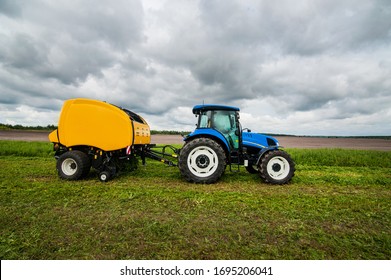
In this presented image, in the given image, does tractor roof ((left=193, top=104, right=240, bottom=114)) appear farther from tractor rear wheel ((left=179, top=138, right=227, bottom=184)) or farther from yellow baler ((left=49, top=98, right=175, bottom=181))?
yellow baler ((left=49, top=98, right=175, bottom=181))

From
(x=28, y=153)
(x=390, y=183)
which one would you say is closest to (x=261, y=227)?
(x=390, y=183)

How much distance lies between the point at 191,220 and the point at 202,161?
9.45 feet

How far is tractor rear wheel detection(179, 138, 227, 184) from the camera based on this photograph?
6035 millimetres

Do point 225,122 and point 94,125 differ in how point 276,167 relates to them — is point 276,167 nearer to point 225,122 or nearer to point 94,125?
point 225,122

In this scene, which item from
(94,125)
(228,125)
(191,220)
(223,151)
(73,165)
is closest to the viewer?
(191,220)

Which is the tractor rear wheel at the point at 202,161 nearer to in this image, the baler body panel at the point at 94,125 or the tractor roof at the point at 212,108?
the tractor roof at the point at 212,108

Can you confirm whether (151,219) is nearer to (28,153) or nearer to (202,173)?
(202,173)

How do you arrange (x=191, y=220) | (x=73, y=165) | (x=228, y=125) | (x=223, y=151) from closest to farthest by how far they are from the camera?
(x=191, y=220)
(x=223, y=151)
(x=73, y=165)
(x=228, y=125)

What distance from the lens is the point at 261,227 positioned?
323 centimetres

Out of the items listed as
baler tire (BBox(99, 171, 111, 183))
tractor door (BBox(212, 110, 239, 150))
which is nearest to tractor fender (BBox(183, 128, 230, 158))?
tractor door (BBox(212, 110, 239, 150))

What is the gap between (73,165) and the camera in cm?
637

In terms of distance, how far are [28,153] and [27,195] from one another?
960 centimetres

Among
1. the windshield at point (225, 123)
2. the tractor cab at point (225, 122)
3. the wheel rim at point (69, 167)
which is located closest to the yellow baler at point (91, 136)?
the wheel rim at point (69, 167)

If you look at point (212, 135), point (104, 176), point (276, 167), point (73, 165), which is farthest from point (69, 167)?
point (276, 167)
